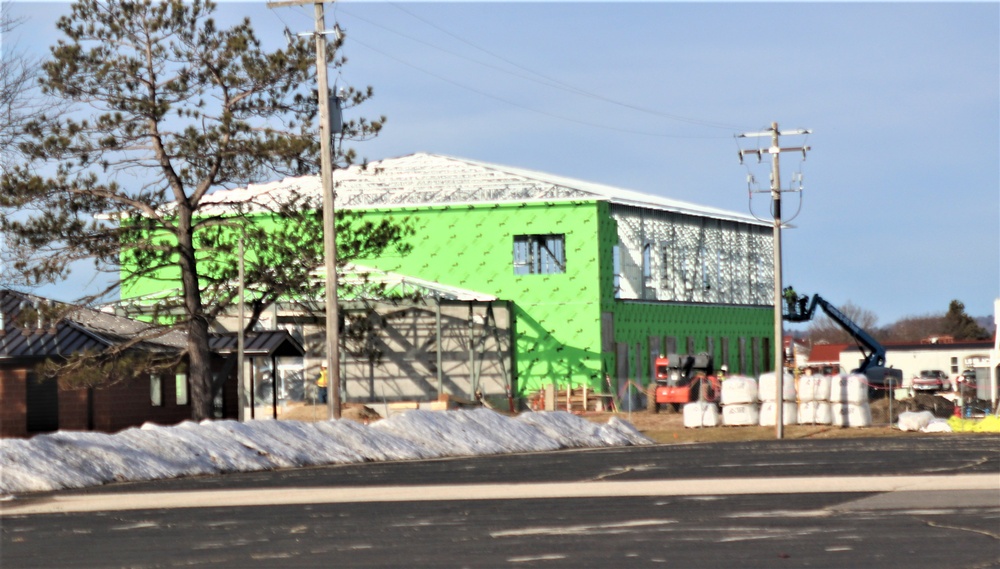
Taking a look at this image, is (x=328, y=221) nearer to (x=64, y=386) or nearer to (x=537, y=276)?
(x=64, y=386)

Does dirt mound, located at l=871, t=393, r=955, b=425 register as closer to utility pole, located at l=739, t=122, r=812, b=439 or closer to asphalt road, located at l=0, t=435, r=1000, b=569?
utility pole, located at l=739, t=122, r=812, b=439

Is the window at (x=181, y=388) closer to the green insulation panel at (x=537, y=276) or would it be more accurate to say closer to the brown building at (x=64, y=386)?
the brown building at (x=64, y=386)

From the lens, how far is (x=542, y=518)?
1533cm

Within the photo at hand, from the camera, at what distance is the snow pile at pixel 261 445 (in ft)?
70.6

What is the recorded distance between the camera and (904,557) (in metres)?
11.7

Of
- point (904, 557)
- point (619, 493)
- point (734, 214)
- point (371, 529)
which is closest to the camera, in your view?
point (904, 557)

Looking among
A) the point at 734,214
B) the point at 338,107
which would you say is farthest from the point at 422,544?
the point at 734,214

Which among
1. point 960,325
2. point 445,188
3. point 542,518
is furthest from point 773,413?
point 960,325

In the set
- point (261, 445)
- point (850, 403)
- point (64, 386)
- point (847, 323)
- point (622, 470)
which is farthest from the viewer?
point (847, 323)

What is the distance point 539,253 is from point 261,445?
134 feet

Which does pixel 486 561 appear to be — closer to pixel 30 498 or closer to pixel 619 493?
pixel 619 493

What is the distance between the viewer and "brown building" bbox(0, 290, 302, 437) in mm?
39375

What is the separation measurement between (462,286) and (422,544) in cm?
5277

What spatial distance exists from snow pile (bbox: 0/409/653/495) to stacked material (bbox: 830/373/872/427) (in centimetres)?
1176
